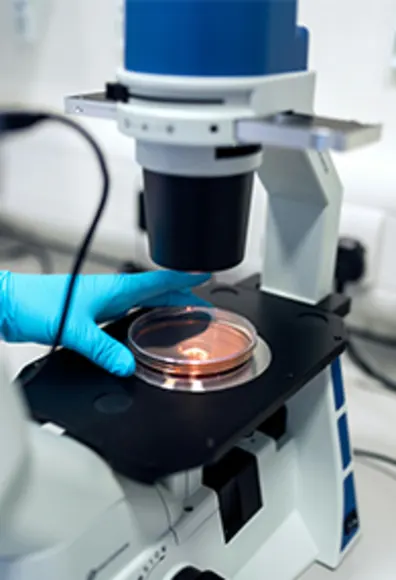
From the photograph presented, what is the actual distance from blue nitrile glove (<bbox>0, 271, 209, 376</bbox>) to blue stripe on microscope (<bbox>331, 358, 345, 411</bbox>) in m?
0.18

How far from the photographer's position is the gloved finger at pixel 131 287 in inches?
30.8

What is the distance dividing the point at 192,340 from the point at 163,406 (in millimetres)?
138

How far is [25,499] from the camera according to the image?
1.64 ft

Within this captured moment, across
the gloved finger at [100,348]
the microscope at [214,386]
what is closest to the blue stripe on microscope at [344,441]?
the microscope at [214,386]

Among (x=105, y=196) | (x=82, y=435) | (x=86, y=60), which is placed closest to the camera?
(x=105, y=196)

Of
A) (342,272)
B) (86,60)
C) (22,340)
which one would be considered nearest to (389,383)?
(342,272)

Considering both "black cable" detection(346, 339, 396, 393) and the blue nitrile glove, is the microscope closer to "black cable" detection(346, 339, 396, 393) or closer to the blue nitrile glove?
the blue nitrile glove

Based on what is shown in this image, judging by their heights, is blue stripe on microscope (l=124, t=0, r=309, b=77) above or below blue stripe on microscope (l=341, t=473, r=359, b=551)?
above

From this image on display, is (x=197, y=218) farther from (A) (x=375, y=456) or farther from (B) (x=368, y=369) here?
(B) (x=368, y=369)

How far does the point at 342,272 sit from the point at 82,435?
2.03ft

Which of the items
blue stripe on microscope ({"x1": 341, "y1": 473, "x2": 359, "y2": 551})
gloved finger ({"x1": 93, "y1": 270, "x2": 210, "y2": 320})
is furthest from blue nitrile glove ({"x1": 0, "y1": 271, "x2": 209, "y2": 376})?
blue stripe on microscope ({"x1": 341, "y1": 473, "x2": 359, "y2": 551})

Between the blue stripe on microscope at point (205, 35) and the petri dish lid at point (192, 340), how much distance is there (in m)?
0.29

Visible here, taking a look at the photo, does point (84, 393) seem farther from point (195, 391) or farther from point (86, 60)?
point (86, 60)

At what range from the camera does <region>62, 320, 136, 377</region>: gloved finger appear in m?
0.68
